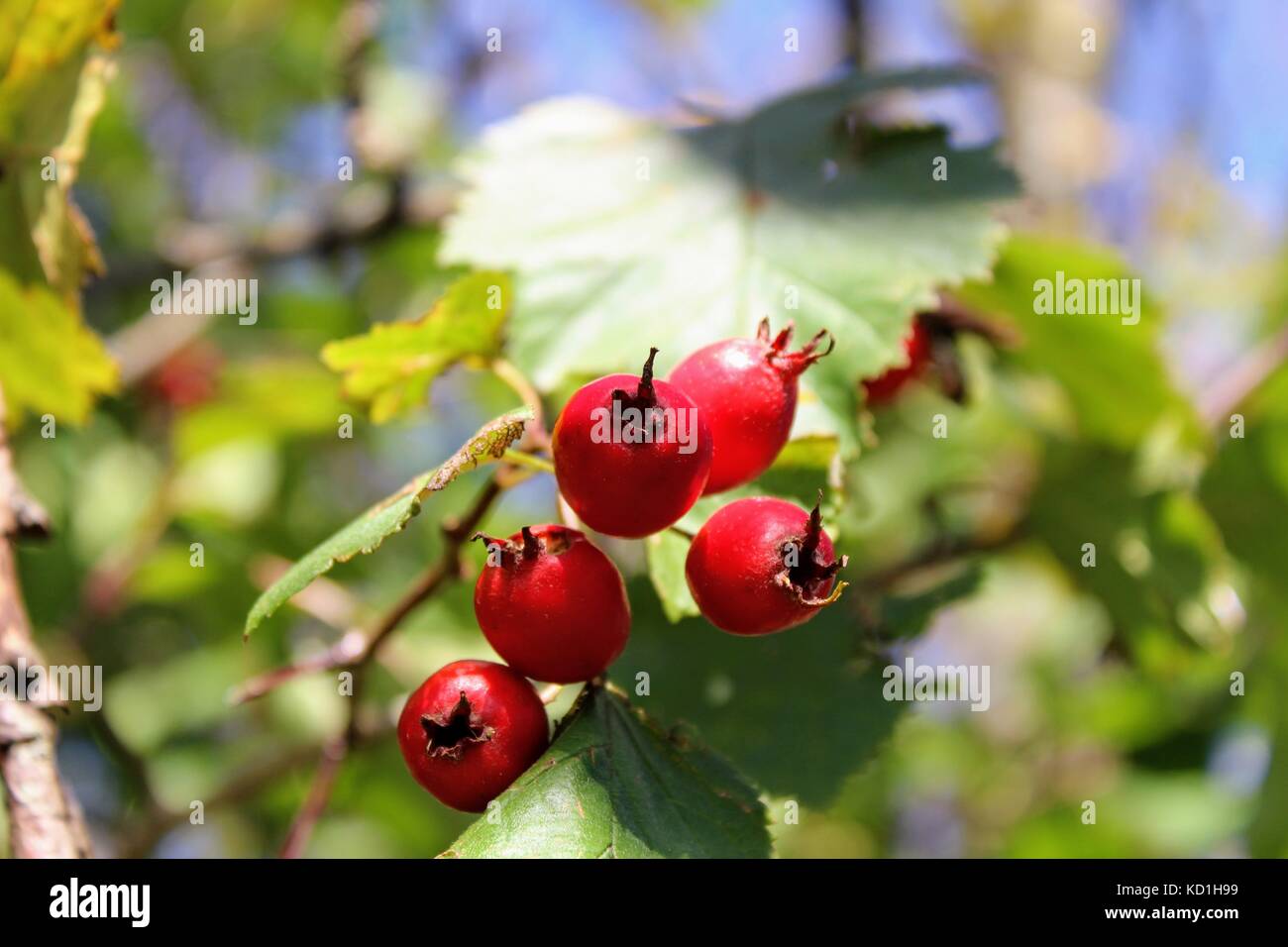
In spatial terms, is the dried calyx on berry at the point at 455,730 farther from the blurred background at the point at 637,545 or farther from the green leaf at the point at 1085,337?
the green leaf at the point at 1085,337

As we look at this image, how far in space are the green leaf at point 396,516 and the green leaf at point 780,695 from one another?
0.58m

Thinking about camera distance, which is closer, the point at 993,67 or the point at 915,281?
the point at 915,281

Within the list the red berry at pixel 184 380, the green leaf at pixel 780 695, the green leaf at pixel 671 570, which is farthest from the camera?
the red berry at pixel 184 380

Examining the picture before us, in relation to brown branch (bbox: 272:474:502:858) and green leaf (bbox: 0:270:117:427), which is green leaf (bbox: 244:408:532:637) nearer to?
brown branch (bbox: 272:474:502:858)

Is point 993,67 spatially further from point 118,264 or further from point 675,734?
point 675,734

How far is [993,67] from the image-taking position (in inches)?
186

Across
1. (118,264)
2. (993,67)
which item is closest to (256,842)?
(118,264)

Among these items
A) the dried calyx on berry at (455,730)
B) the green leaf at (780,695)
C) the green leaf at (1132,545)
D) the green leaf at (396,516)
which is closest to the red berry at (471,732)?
the dried calyx on berry at (455,730)

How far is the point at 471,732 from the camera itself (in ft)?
3.19

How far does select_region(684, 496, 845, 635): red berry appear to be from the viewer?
3.06ft

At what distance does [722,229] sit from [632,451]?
2.31ft

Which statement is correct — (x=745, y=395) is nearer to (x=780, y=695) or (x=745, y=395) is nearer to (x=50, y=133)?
(x=780, y=695)

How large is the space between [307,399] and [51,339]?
3.16 feet

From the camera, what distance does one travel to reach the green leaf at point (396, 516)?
36.2 inches
